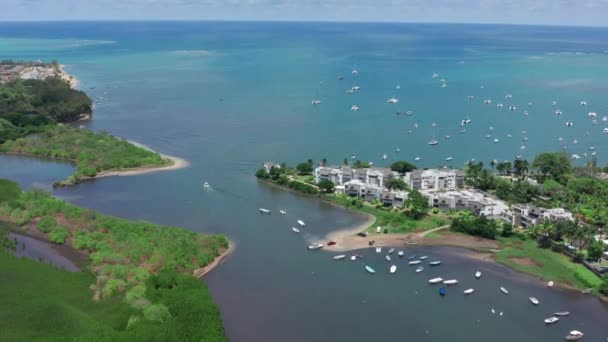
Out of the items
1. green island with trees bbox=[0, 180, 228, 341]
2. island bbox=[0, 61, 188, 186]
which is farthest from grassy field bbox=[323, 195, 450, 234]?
island bbox=[0, 61, 188, 186]

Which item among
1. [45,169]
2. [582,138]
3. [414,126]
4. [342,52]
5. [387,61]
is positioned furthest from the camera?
[342,52]

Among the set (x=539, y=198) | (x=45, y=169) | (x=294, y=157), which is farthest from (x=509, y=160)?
(x=45, y=169)

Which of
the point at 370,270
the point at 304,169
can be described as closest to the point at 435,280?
the point at 370,270

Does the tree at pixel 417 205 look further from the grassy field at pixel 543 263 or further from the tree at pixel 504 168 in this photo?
the tree at pixel 504 168

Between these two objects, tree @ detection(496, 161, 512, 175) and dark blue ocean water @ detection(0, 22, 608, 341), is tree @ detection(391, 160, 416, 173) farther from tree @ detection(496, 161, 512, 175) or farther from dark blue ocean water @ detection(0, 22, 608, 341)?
tree @ detection(496, 161, 512, 175)

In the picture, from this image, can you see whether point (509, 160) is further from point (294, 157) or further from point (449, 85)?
point (449, 85)

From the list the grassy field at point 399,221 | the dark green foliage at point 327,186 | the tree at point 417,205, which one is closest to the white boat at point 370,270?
the grassy field at point 399,221
